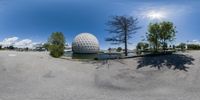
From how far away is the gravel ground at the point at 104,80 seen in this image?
1251 centimetres

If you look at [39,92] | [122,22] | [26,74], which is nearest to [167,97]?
[39,92]

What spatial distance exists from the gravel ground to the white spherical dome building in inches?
1228

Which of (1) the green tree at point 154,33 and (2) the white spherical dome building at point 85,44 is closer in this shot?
(1) the green tree at point 154,33

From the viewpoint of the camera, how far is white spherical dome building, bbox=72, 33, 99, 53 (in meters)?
53.9

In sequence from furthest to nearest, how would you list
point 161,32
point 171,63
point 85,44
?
point 85,44, point 161,32, point 171,63

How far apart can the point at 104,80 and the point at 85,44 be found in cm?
3759

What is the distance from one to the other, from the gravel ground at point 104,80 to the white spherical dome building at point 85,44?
31.2m

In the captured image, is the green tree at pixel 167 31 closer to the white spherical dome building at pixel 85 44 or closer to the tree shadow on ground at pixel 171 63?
the tree shadow on ground at pixel 171 63

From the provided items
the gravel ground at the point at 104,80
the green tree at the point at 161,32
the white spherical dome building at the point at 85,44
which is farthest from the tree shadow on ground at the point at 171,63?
the white spherical dome building at the point at 85,44

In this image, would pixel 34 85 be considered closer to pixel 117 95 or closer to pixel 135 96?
pixel 117 95

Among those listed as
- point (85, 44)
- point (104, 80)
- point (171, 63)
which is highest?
point (85, 44)

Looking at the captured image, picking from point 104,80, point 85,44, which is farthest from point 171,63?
point 85,44

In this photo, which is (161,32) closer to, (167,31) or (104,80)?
(167,31)

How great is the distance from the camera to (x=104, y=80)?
1691cm
